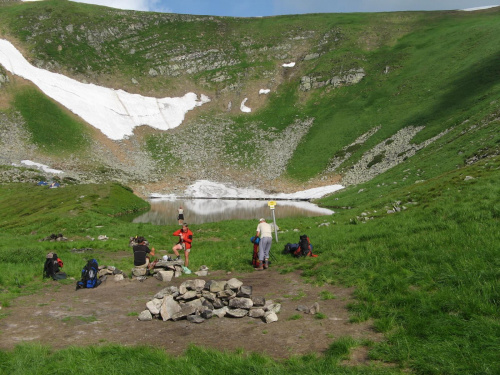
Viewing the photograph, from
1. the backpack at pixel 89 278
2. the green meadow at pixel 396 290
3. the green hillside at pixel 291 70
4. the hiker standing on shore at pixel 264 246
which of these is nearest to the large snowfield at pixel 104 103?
the green hillside at pixel 291 70

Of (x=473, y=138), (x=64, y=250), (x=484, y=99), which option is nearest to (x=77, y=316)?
(x=64, y=250)

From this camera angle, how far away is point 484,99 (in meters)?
64.8

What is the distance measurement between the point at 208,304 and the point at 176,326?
132 centimetres

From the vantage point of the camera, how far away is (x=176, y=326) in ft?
32.0

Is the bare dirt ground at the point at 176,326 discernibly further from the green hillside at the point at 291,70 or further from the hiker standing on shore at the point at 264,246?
the green hillside at the point at 291,70

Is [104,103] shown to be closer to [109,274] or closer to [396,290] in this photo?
[109,274]

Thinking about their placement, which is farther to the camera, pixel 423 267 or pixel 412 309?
pixel 423 267

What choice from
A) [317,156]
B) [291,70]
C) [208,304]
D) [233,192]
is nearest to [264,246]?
[208,304]

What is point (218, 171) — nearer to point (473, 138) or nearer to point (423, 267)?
point (473, 138)

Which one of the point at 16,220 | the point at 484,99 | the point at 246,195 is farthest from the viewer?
the point at 246,195

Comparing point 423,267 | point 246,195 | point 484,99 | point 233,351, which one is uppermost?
point 484,99

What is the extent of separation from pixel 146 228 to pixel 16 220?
1809 cm

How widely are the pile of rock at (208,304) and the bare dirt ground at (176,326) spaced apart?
0.21m

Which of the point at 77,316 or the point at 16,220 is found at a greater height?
the point at 16,220
